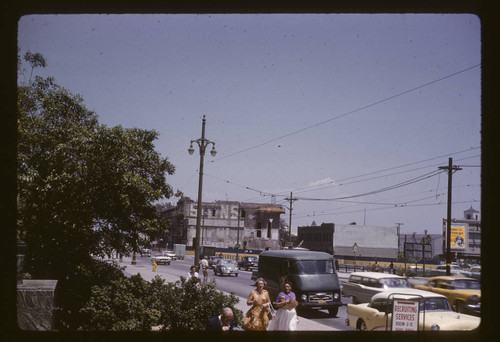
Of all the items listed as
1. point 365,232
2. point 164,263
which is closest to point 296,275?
→ point 164,263

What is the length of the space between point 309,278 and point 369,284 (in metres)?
2.27

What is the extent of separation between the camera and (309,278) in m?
17.3

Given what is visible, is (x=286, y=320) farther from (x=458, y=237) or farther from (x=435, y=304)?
(x=458, y=237)

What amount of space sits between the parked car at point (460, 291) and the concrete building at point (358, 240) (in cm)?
5255

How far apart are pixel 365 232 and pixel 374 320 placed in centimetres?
6536

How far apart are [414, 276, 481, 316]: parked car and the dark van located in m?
3.86

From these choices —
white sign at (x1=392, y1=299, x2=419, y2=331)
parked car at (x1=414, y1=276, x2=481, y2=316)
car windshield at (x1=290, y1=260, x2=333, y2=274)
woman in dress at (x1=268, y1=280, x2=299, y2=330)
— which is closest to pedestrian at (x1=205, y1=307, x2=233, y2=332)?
woman in dress at (x1=268, y1=280, x2=299, y2=330)

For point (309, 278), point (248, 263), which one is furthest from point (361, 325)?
point (248, 263)

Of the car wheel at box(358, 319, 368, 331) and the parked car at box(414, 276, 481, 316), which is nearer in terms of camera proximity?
the car wheel at box(358, 319, 368, 331)

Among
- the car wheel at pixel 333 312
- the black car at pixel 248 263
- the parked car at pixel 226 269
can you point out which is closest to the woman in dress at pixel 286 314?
the car wheel at pixel 333 312

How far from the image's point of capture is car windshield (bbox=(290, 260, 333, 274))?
1748 cm

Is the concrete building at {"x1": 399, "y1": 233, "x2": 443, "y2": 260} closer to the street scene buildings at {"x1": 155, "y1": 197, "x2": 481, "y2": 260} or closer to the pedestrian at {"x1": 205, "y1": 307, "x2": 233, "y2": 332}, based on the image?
the street scene buildings at {"x1": 155, "y1": 197, "x2": 481, "y2": 260}

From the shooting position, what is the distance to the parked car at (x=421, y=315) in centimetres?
927

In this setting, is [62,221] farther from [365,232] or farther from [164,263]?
[365,232]
